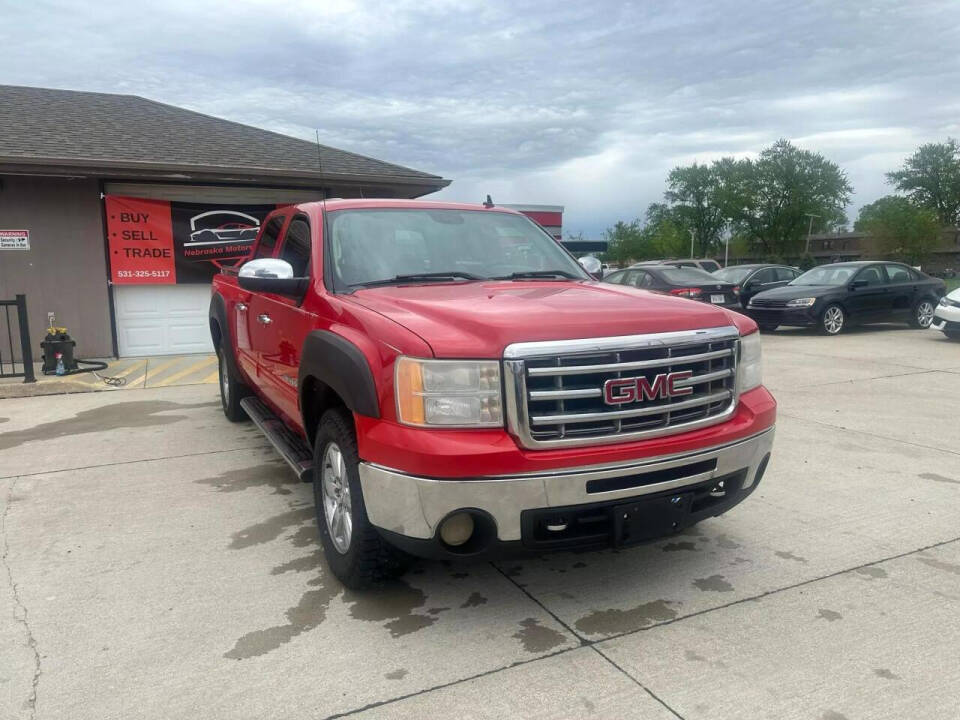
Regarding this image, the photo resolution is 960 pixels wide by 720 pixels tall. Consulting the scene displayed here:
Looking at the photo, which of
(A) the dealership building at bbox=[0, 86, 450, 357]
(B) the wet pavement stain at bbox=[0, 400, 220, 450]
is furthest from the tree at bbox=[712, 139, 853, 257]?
(B) the wet pavement stain at bbox=[0, 400, 220, 450]

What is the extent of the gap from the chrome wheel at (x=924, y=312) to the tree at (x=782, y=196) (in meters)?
62.6

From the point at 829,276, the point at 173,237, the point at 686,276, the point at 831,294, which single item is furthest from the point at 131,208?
the point at 829,276

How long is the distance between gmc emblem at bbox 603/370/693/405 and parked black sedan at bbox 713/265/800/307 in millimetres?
15066

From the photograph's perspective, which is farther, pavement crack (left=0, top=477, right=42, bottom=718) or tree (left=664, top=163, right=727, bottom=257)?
tree (left=664, top=163, right=727, bottom=257)

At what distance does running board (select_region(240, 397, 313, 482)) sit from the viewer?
12.5 ft

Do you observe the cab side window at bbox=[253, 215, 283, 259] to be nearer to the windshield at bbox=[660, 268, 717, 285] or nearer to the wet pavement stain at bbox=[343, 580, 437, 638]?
the wet pavement stain at bbox=[343, 580, 437, 638]

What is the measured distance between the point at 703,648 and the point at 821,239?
84423 mm

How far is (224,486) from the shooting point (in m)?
4.93

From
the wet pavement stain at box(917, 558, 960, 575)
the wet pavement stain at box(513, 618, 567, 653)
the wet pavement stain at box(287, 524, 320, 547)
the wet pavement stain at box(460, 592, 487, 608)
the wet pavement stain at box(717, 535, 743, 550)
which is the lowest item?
the wet pavement stain at box(917, 558, 960, 575)

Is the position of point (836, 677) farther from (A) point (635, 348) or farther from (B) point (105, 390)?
(B) point (105, 390)

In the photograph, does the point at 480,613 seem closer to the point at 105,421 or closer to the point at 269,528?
the point at 269,528

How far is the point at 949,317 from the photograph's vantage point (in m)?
12.2

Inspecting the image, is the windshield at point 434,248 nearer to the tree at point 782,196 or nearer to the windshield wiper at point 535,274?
the windshield wiper at point 535,274

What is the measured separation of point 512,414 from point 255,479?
3.05 m
